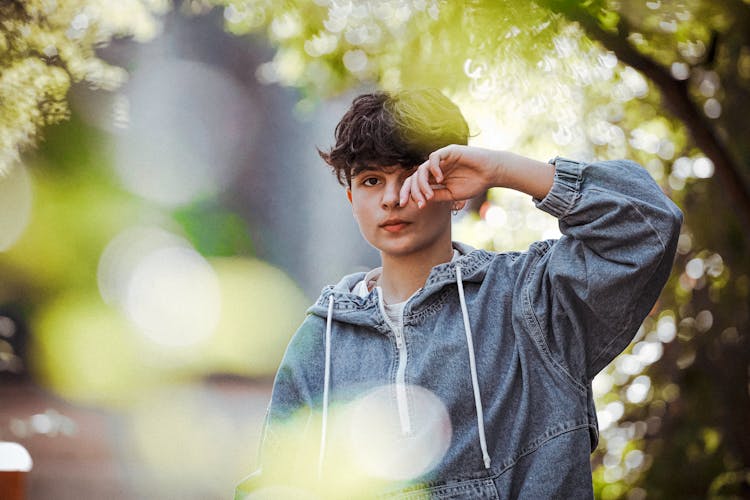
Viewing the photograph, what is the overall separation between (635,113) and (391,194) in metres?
3.31

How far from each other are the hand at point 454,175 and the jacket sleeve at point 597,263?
0.38 ft

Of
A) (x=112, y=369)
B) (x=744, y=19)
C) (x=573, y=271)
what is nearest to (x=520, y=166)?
(x=573, y=271)

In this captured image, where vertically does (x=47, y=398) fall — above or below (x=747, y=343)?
above

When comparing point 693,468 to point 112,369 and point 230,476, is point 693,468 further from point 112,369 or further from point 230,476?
point 112,369

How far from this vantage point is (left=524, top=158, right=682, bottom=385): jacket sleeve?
1564 mm

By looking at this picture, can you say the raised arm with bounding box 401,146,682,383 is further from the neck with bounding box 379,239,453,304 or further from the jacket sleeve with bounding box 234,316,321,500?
the jacket sleeve with bounding box 234,316,321,500

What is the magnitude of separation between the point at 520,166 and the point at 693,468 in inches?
153

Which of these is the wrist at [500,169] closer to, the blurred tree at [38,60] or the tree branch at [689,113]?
the tree branch at [689,113]

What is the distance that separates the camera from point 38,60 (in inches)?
97.2

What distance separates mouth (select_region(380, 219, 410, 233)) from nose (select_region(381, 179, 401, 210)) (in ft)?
0.10

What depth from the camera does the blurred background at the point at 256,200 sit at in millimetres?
2738

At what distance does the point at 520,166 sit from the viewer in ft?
5.41

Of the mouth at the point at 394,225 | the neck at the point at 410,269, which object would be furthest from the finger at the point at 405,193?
the neck at the point at 410,269

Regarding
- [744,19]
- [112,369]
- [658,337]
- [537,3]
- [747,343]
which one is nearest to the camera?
[537,3]
